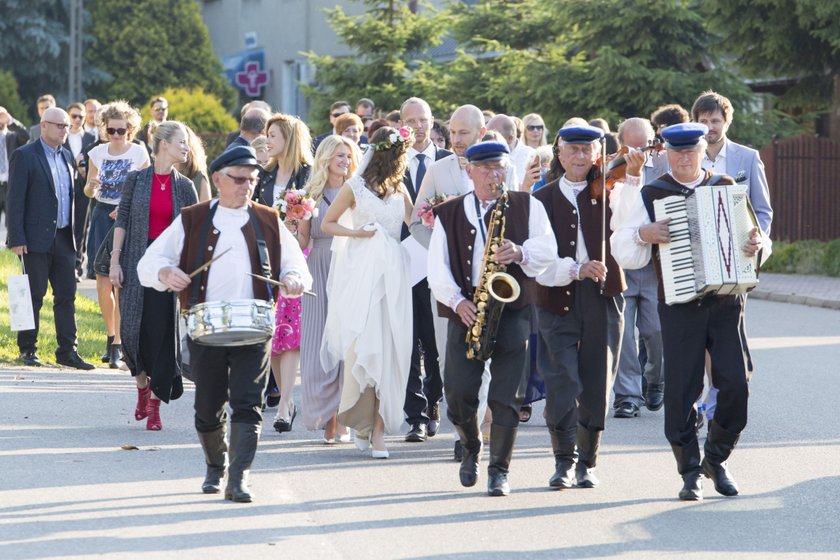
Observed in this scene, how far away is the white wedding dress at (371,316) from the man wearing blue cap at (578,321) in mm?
1287

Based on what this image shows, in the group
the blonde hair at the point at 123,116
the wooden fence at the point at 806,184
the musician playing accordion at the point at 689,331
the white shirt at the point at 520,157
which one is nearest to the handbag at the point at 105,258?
the blonde hair at the point at 123,116

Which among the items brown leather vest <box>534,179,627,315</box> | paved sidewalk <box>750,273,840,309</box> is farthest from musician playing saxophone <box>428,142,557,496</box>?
paved sidewalk <box>750,273,840,309</box>

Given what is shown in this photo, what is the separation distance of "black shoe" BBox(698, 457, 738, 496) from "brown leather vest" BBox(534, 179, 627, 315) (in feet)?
3.58

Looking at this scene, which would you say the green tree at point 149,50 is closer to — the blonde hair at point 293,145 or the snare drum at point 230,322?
the blonde hair at point 293,145

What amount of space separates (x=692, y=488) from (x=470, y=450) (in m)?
1.21

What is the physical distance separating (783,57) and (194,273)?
17704mm

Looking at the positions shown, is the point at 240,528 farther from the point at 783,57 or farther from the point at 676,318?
the point at 783,57

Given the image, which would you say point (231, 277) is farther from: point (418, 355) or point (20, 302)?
point (20, 302)

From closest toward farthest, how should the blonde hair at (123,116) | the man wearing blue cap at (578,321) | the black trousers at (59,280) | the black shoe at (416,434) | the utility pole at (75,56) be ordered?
the man wearing blue cap at (578,321) < the black shoe at (416,434) < the blonde hair at (123,116) < the black trousers at (59,280) < the utility pole at (75,56)

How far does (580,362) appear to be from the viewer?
8641 millimetres

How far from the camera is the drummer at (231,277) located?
803cm

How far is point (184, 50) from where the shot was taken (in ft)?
159

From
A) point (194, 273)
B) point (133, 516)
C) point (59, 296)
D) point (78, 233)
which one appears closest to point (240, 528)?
point (133, 516)

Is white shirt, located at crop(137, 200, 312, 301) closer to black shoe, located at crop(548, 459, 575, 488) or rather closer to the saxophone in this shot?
the saxophone
